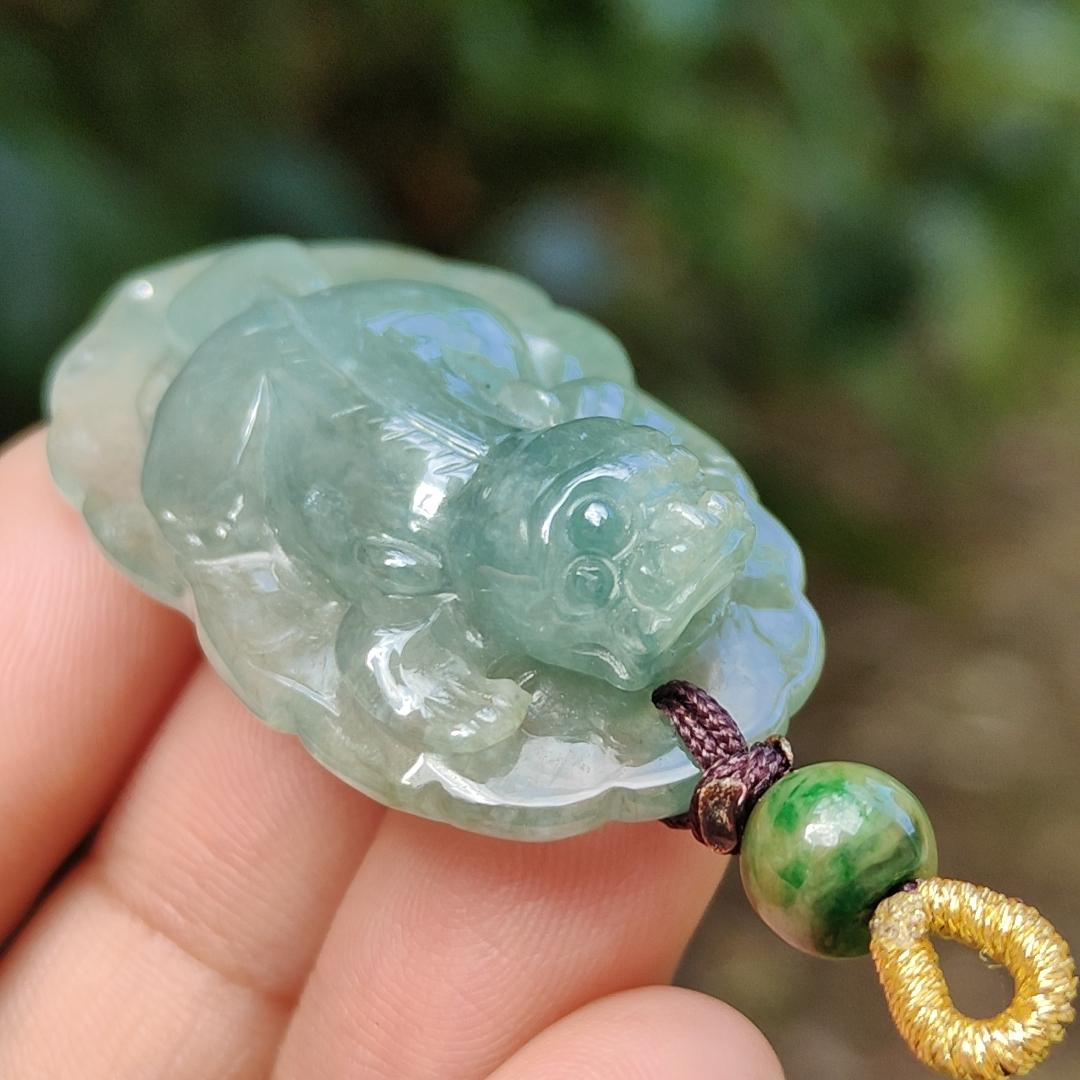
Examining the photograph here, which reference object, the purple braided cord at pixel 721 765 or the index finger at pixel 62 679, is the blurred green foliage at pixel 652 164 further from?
the purple braided cord at pixel 721 765

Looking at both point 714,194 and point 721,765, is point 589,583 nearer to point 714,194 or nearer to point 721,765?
point 721,765

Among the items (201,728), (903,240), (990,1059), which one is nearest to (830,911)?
(990,1059)

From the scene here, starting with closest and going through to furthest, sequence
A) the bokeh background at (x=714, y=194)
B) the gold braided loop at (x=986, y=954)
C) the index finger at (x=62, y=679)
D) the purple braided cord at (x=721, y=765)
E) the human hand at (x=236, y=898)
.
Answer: the gold braided loop at (x=986, y=954) → the purple braided cord at (x=721, y=765) → the human hand at (x=236, y=898) → the index finger at (x=62, y=679) → the bokeh background at (x=714, y=194)

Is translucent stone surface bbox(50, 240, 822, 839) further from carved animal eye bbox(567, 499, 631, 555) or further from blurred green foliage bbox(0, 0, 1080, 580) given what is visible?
blurred green foliage bbox(0, 0, 1080, 580)

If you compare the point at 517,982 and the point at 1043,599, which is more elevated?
the point at 517,982

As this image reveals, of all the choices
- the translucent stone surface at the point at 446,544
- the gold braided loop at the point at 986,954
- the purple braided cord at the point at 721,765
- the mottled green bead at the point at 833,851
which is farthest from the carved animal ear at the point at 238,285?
the gold braided loop at the point at 986,954

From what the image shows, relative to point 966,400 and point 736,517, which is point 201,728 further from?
point 966,400

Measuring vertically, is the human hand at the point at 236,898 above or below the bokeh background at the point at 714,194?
below
